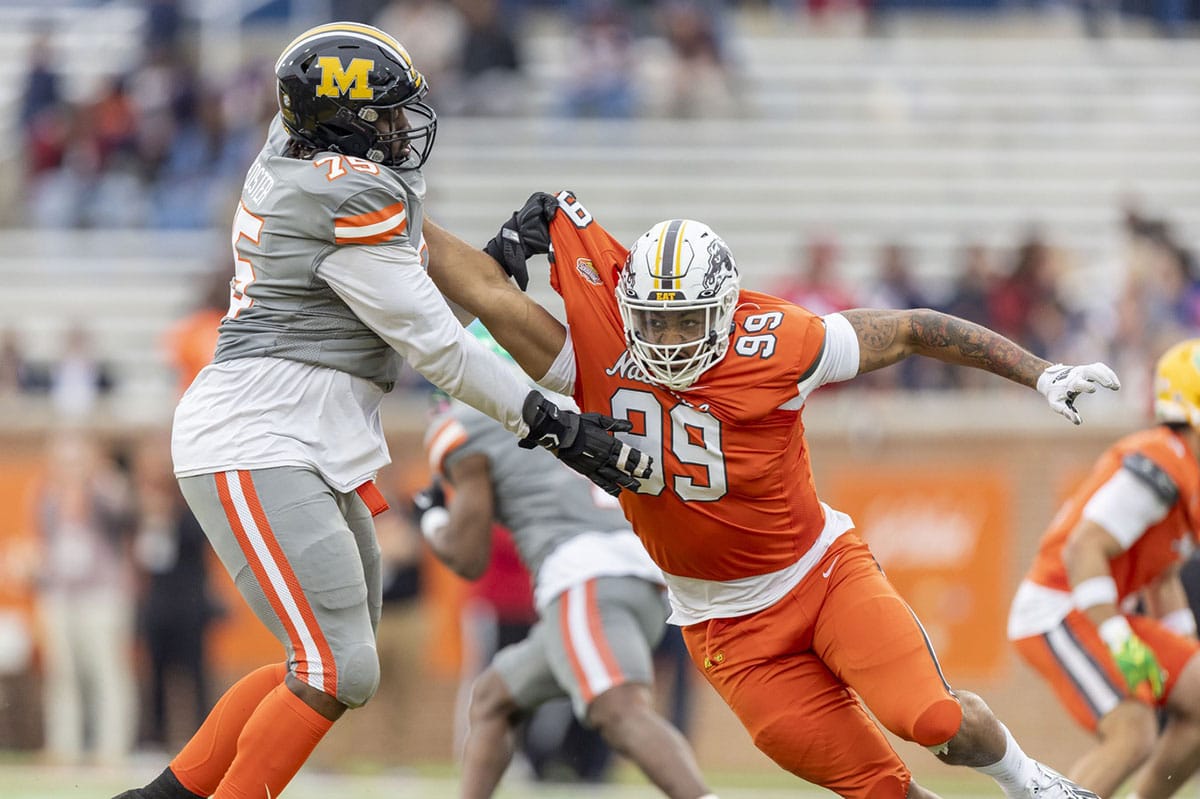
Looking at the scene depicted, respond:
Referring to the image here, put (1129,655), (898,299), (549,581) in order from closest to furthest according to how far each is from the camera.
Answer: (1129,655) → (549,581) → (898,299)

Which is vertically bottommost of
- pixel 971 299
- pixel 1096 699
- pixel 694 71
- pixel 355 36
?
pixel 1096 699

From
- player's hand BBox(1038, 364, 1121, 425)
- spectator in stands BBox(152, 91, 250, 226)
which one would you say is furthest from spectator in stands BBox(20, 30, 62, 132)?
player's hand BBox(1038, 364, 1121, 425)

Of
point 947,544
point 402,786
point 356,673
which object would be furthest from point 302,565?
point 947,544

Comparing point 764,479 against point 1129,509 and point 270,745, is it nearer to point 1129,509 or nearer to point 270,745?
point 270,745

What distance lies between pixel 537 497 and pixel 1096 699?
7.12 ft

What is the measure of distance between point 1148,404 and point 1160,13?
651 centimetres

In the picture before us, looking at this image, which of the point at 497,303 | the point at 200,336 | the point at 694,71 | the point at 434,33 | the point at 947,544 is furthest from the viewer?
the point at 694,71

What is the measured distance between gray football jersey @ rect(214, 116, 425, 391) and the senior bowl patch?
18.2 inches

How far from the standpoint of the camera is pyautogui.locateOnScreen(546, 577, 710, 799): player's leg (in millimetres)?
6570

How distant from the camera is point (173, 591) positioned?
10.9 meters

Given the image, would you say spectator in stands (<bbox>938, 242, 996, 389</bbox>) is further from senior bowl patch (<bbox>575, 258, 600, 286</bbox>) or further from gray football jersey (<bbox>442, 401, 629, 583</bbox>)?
senior bowl patch (<bbox>575, 258, 600, 286</bbox>)

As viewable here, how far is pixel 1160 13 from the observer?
1639cm

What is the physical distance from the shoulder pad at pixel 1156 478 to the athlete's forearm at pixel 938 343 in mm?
1476

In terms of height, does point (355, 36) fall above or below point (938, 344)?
above
